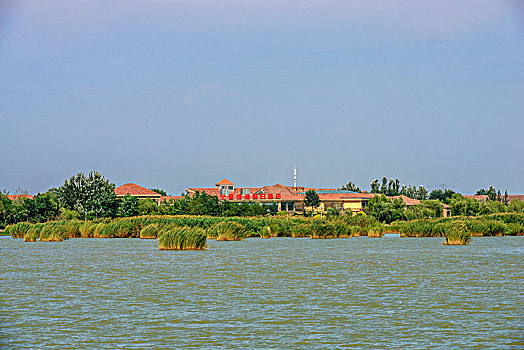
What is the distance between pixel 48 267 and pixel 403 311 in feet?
60.6

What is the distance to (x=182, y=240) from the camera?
4119 cm

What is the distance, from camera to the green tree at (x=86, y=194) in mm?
86312

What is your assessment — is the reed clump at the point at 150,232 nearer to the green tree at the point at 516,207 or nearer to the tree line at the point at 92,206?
the tree line at the point at 92,206

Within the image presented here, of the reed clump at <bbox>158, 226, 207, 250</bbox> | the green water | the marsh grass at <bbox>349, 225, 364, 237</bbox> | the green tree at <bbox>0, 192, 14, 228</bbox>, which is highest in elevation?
the green tree at <bbox>0, 192, 14, 228</bbox>

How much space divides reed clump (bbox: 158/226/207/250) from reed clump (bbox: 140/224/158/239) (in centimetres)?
1507

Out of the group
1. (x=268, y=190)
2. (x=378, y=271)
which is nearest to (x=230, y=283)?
(x=378, y=271)

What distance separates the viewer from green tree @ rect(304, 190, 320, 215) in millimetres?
114312

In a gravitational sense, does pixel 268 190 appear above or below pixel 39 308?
above

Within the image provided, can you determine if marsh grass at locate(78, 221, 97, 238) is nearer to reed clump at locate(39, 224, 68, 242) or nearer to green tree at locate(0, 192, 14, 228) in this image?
reed clump at locate(39, 224, 68, 242)

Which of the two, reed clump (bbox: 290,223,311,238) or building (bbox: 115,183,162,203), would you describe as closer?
reed clump (bbox: 290,223,311,238)

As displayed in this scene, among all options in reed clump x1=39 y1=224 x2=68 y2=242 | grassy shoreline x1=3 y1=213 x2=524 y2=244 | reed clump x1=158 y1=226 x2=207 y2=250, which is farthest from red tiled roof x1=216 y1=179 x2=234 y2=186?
reed clump x1=158 y1=226 x2=207 y2=250

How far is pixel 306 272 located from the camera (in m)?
28.8

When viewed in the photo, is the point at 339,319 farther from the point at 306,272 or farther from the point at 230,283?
the point at 306,272

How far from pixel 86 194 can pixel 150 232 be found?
38198mm
